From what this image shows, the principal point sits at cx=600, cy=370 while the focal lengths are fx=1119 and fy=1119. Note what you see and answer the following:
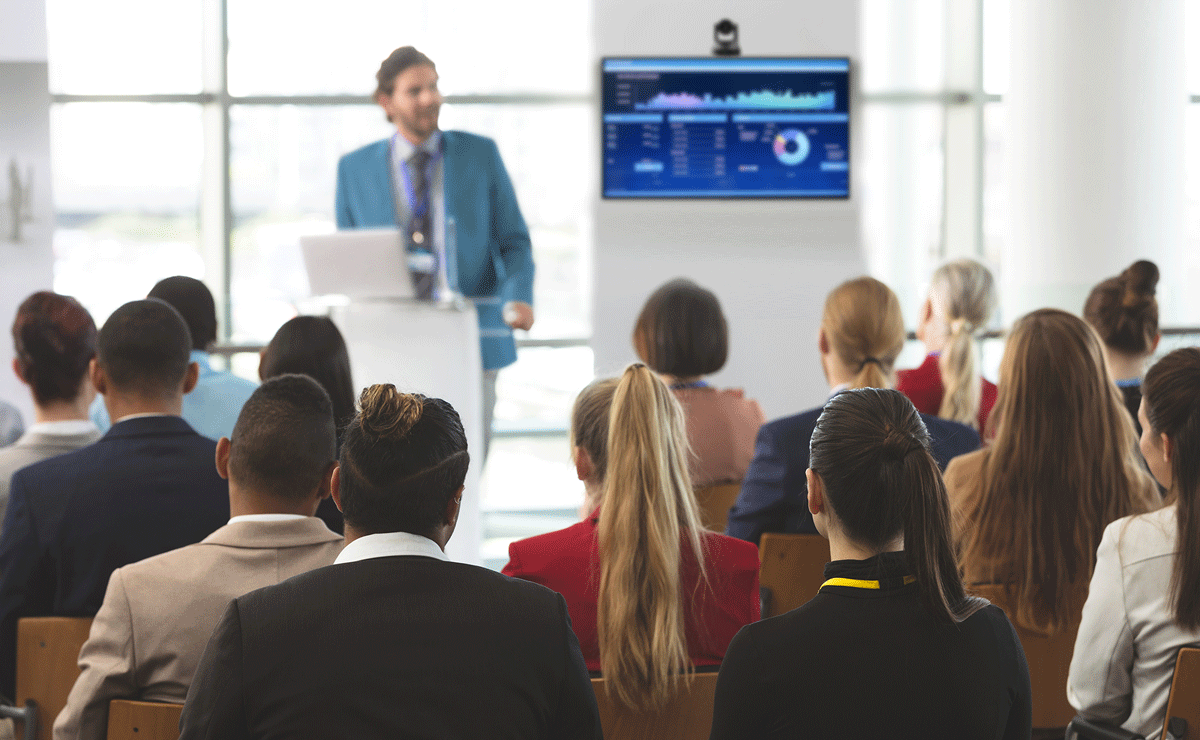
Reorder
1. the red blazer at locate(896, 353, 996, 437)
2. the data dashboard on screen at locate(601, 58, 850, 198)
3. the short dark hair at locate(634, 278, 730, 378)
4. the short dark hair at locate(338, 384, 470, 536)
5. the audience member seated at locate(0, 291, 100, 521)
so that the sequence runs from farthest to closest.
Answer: the data dashboard on screen at locate(601, 58, 850, 198)
the red blazer at locate(896, 353, 996, 437)
the short dark hair at locate(634, 278, 730, 378)
the audience member seated at locate(0, 291, 100, 521)
the short dark hair at locate(338, 384, 470, 536)

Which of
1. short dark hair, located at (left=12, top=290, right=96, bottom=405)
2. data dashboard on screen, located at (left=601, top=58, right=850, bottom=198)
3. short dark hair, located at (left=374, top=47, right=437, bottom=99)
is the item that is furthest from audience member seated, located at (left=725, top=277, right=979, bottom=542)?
data dashboard on screen, located at (left=601, top=58, right=850, bottom=198)

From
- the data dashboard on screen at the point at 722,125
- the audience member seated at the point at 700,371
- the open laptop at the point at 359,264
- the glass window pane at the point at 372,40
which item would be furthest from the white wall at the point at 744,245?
the audience member seated at the point at 700,371

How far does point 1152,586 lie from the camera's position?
5.91ft

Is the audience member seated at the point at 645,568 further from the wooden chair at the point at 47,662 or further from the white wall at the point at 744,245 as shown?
the white wall at the point at 744,245

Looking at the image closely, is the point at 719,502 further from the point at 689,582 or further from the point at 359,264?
the point at 359,264

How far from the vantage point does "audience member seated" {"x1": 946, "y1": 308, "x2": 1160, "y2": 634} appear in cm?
226

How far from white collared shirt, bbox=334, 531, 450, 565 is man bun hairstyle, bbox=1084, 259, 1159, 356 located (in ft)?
8.14

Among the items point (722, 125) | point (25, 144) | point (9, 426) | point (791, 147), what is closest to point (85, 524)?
point (9, 426)

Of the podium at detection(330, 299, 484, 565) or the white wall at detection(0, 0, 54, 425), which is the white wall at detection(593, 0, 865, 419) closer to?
the podium at detection(330, 299, 484, 565)

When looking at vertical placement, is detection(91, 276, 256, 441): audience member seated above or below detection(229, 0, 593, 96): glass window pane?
below

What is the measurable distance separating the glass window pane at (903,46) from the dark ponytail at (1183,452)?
15.5ft

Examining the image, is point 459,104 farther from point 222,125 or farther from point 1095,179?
point 1095,179

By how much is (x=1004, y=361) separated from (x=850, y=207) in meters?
3.87

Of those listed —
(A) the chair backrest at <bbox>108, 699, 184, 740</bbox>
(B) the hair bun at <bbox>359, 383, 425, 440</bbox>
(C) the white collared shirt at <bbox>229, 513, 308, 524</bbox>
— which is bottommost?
(A) the chair backrest at <bbox>108, 699, 184, 740</bbox>
